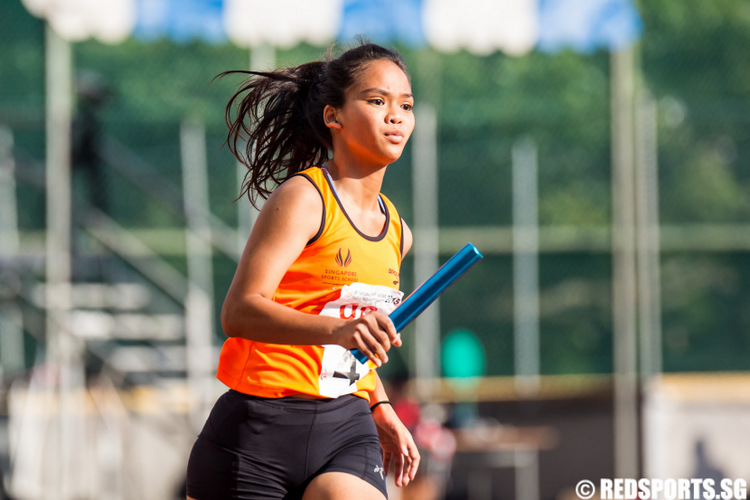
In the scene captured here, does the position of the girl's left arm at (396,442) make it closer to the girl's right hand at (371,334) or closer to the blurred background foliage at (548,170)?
the girl's right hand at (371,334)

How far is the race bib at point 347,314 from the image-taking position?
8.35 ft

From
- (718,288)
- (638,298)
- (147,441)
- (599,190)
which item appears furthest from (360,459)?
(599,190)

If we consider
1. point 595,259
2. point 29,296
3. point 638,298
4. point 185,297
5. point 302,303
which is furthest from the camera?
point 595,259

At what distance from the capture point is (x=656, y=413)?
8.68m

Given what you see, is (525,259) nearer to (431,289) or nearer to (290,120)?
(290,120)

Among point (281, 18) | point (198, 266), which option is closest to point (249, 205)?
point (281, 18)

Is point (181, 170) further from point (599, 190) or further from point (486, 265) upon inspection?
point (599, 190)

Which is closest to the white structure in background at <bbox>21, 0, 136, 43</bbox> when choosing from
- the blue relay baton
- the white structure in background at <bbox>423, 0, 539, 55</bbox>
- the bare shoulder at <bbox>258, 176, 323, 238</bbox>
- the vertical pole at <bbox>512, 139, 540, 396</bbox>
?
the white structure in background at <bbox>423, 0, 539, 55</bbox>

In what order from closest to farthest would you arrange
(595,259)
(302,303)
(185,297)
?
(302,303)
(185,297)
(595,259)

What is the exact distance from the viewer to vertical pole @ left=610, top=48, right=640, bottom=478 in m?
8.52

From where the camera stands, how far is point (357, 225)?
2.61 metres

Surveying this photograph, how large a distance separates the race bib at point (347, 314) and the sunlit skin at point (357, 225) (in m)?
0.16

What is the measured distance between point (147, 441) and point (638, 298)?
421cm

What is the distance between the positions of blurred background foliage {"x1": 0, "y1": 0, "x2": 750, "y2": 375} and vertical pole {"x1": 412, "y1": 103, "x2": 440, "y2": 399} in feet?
0.98
